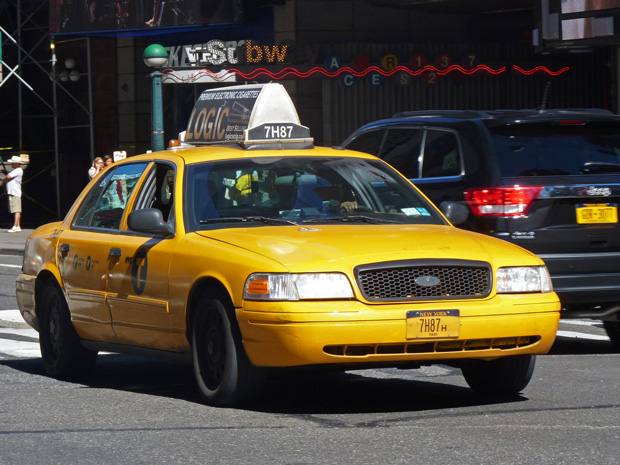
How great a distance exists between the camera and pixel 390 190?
8516 millimetres

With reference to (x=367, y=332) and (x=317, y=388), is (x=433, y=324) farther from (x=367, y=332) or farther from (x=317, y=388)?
(x=317, y=388)

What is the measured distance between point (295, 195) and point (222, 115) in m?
6.42

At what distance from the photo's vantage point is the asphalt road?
6.03 meters

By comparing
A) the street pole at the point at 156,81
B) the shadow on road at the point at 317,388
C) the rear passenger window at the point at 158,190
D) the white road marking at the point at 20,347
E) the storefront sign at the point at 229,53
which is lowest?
the white road marking at the point at 20,347

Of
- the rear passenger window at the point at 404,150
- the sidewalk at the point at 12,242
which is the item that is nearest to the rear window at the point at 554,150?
the rear passenger window at the point at 404,150

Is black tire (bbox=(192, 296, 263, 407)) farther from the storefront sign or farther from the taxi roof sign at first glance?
the storefront sign

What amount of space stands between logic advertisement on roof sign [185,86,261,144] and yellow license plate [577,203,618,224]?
4.69 meters

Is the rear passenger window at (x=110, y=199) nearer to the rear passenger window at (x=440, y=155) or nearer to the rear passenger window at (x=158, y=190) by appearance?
the rear passenger window at (x=158, y=190)

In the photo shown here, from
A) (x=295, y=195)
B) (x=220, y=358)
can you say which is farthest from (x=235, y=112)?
(x=220, y=358)

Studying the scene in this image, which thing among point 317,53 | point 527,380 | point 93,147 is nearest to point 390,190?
point 527,380

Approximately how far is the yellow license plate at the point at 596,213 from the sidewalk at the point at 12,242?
17.1 m

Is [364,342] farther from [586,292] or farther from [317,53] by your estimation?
[317,53]

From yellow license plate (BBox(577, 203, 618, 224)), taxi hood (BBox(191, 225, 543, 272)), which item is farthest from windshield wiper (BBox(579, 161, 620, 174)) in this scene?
taxi hood (BBox(191, 225, 543, 272))

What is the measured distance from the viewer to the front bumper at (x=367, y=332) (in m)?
6.84
